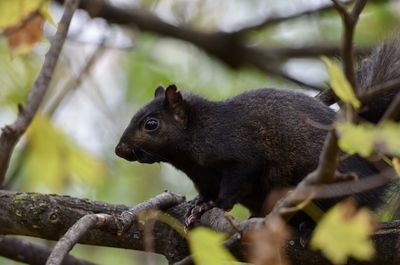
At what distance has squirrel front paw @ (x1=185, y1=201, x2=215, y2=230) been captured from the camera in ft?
12.2

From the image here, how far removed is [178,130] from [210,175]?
271mm

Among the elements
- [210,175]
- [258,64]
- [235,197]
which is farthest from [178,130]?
[258,64]

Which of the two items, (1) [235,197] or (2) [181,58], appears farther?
(2) [181,58]

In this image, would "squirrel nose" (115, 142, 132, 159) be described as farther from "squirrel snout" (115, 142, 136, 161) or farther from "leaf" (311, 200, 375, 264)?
"leaf" (311, 200, 375, 264)

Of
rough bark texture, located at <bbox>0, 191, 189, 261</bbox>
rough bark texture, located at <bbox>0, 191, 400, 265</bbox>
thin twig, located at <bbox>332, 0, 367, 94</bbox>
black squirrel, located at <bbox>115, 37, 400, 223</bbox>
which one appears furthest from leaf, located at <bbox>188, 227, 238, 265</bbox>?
black squirrel, located at <bbox>115, 37, 400, 223</bbox>

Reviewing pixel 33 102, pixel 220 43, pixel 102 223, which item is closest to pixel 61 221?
pixel 102 223

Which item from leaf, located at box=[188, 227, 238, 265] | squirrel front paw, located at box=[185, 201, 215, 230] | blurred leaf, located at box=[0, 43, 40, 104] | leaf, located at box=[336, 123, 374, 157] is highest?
leaf, located at box=[336, 123, 374, 157]

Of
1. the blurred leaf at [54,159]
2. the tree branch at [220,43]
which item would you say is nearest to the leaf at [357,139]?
the blurred leaf at [54,159]

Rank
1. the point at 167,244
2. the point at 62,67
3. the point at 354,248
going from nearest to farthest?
1. the point at 354,248
2. the point at 167,244
3. the point at 62,67

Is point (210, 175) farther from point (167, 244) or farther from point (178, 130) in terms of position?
point (167, 244)

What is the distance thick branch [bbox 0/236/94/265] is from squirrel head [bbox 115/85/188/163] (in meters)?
0.62

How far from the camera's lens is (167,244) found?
3715 mm

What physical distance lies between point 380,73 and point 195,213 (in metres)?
1.14

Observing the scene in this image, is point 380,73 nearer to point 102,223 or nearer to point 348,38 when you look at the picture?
point 102,223
